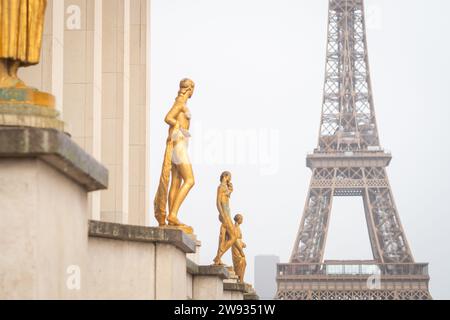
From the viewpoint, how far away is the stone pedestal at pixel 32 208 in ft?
18.8

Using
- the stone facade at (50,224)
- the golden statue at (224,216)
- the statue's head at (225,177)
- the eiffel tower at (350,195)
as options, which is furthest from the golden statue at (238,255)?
the eiffel tower at (350,195)

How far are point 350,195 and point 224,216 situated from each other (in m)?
79.3

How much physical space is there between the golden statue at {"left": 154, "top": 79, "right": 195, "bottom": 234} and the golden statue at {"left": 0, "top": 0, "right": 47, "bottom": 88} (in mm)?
7428

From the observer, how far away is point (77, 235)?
22.9 feet

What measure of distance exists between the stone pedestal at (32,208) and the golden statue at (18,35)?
22.5 inches

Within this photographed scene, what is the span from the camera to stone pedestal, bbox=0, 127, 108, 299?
5.74 metres

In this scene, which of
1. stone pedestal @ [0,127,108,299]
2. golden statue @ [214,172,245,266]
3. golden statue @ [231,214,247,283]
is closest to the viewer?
stone pedestal @ [0,127,108,299]

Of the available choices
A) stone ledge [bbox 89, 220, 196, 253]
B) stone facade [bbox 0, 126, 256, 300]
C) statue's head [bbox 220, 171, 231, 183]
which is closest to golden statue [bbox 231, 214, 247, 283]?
statue's head [bbox 220, 171, 231, 183]

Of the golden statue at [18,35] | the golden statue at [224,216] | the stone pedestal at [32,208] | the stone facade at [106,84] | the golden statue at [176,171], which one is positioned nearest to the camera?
the stone pedestal at [32,208]

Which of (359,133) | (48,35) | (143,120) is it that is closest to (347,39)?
(359,133)

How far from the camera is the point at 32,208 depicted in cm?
579

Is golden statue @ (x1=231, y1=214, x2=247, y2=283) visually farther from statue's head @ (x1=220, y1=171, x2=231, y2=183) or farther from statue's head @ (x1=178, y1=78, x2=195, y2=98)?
statue's head @ (x1=178, y1=78, x2=195, y2=98)

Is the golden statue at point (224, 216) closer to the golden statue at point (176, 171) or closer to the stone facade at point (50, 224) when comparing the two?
the golden statue at point (176, 171)
